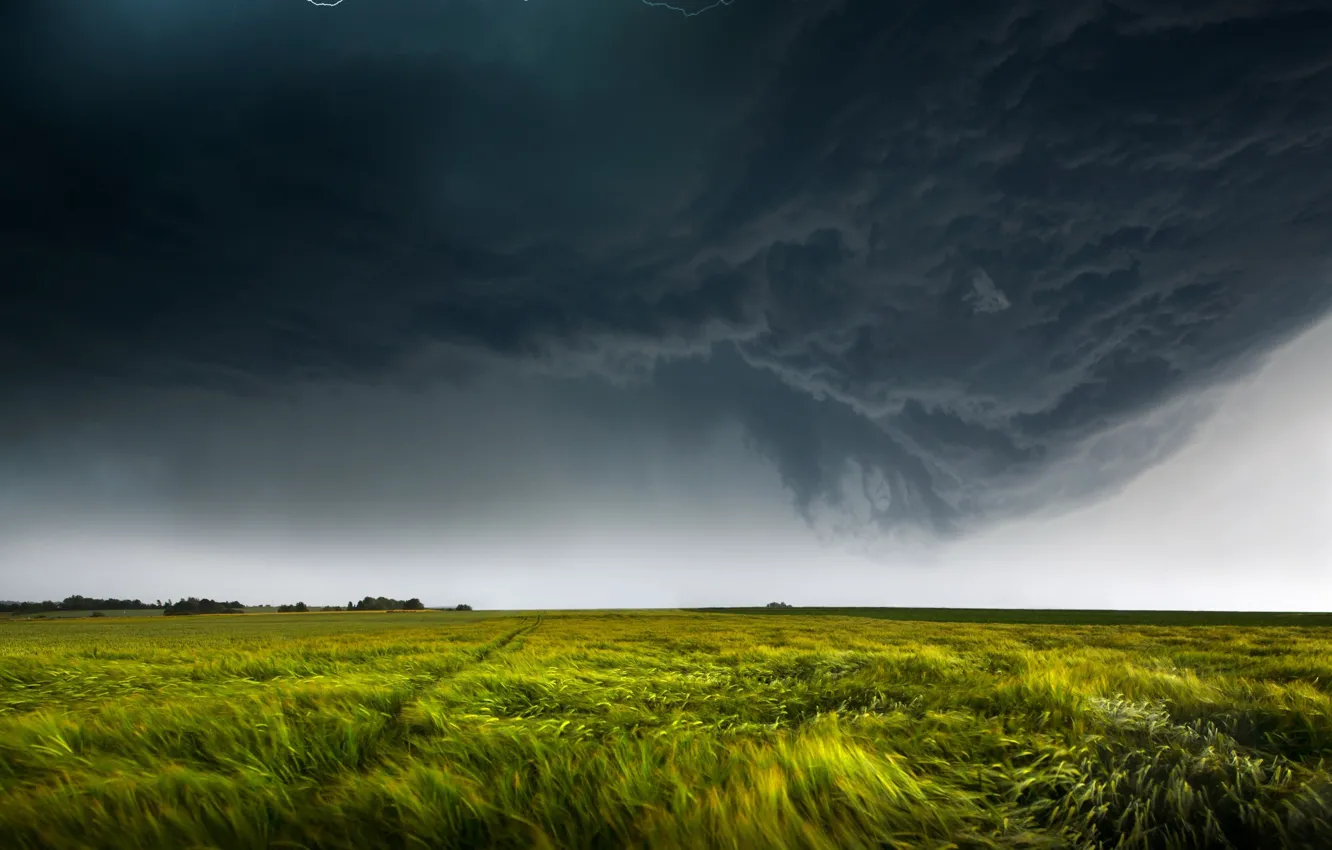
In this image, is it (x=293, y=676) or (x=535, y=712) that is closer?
(x=535, y=712)

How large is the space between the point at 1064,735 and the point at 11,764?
5.57m

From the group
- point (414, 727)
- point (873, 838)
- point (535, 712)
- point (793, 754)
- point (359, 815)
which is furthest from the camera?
point (535, 712)

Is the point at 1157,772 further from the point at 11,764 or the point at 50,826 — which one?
the point at 11,764

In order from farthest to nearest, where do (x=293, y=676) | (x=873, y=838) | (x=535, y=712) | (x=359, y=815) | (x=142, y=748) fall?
1. (x=293, y=676)
2. (x=535, y=712)
3. (x=142, y=748)
4. (x=359, y=815)
5. (x=873, y=838)

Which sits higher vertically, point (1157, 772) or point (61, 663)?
point (1157, 772)

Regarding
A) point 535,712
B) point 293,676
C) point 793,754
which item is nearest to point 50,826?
point 793,754

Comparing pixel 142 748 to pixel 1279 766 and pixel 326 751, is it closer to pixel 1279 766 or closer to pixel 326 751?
pixel 326 751

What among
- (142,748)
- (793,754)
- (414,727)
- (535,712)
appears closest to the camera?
(793,754)

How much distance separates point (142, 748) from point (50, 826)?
148cm

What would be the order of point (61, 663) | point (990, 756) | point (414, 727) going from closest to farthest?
1. point (990, 756)
2. point (414, 727)
3. point (61, 663)

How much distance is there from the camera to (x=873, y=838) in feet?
5.68

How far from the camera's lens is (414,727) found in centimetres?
380

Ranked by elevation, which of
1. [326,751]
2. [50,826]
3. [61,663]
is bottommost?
[61,663]

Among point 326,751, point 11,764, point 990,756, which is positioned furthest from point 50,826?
point 990,756
